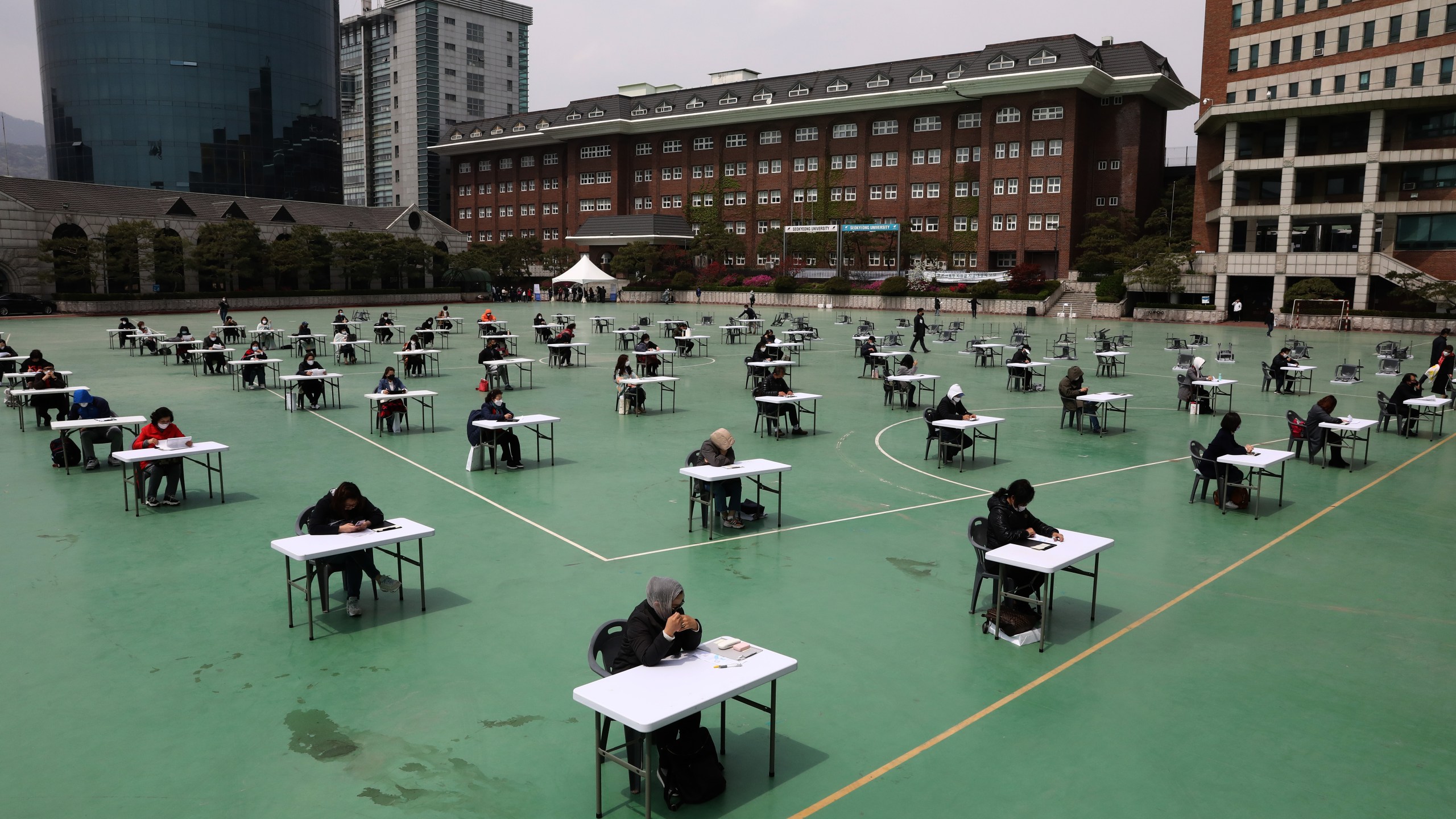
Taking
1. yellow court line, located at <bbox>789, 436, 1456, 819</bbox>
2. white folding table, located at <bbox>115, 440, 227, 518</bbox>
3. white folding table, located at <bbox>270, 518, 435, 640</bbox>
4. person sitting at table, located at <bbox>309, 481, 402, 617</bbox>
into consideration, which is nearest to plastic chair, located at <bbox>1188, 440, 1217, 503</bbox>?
yellow court line, located at <bbox>789, 436, 1456, 819</bbox>

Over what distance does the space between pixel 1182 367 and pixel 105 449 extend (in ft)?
97.7

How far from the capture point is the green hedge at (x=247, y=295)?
202 feet

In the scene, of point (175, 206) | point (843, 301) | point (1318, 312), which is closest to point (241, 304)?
point (175, 206)

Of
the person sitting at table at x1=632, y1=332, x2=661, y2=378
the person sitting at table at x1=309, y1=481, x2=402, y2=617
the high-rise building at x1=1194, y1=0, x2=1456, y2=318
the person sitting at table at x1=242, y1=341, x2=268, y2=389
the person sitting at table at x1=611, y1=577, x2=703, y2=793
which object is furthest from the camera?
the high-rise building at x1=1194, y1=0, x2=1456, y2=318

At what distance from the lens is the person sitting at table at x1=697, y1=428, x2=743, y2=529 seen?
40.5 feet

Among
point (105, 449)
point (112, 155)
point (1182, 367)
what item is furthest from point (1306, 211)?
point (112, 155)

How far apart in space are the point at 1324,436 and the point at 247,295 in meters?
71.3

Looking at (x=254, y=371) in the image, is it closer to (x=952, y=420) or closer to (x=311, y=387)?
(x=311, y=387)

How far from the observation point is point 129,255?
63.5 meters

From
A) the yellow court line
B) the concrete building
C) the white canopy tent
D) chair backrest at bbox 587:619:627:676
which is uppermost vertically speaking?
the concrete building

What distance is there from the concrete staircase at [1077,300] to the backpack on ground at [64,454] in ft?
191

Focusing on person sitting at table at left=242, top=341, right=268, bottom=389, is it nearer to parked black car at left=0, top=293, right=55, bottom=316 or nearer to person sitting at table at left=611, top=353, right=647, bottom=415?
person sitting at table at left=611, top=353, right=647, bottom=415

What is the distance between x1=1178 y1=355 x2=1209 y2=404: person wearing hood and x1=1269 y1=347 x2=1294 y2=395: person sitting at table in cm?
404

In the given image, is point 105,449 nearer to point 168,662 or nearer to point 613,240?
point 168,662
